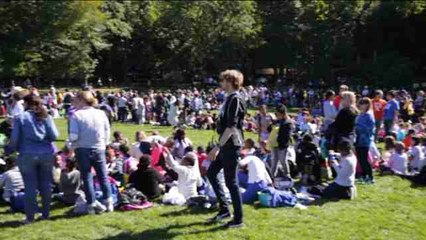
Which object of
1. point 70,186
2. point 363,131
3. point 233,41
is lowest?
point 70,186

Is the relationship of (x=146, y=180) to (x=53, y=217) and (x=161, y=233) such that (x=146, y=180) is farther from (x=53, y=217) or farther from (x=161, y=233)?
(x=161, y=233)

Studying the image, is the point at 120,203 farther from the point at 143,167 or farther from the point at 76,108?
the point at 76,108

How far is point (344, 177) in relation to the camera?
348 inches

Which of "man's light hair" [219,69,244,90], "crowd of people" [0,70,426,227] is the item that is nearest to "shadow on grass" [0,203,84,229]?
"crowd of people" [0,70,426,227]

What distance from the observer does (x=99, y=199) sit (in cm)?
820

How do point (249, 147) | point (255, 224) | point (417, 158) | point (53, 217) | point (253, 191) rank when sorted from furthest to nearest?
1. point (417, 158)
2. point (249, 147)
3. point (253, 191)
4. point (53, 217)
5. point (255, 224)

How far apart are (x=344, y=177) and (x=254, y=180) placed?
4.60 ft

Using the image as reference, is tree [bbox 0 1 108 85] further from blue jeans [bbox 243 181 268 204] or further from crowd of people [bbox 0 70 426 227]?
blue jeans [bbox 243 181 268 204]

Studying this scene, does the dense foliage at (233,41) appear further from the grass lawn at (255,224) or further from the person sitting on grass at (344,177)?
the grass lawn at (255,224)

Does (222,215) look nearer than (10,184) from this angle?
Yes

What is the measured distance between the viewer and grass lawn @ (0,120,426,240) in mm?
6898

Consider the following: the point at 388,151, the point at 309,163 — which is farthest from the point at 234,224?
the point at 388,151

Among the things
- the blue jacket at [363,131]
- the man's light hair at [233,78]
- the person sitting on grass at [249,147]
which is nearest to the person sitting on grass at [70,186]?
the man's light hair at [233,78]

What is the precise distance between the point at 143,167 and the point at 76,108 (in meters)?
1.78
